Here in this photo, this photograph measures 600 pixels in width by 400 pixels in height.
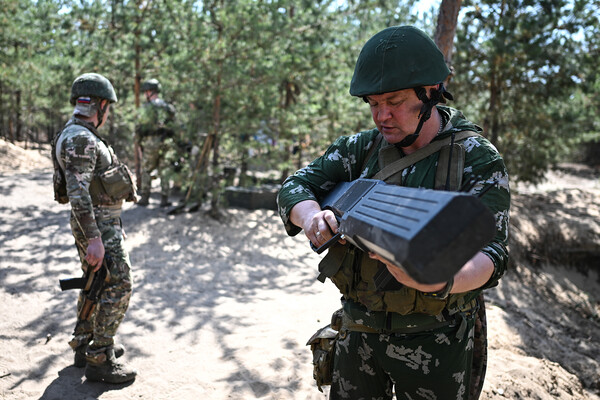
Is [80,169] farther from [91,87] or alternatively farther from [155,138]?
[155,138]

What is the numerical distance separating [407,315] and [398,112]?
72cm

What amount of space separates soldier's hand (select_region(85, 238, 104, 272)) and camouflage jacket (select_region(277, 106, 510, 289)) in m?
1.77

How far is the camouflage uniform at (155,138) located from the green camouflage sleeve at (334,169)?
21.4ft

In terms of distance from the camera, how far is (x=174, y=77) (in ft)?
26.1

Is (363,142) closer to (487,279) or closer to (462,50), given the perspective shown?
(487,279)

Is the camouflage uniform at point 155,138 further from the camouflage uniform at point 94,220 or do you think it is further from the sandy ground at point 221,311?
the camouflage uniform at point 94,220

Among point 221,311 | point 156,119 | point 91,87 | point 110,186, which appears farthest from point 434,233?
point 156,119

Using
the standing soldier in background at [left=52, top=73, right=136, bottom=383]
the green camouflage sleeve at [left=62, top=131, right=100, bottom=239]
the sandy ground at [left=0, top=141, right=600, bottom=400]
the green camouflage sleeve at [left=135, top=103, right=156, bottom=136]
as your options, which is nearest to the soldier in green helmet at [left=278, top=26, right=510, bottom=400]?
the sandy ground at [left=0, top=141, right=600, bottom=400]

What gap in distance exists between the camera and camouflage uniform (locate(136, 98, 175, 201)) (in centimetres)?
826

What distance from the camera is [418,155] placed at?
5.69 feet

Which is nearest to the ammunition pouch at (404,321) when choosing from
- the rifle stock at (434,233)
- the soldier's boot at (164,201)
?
the rifle stock at (434,233)

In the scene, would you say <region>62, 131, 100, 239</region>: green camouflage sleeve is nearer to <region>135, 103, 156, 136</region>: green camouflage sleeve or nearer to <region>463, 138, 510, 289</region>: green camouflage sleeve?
<region>463, 138, 510, 289</region>: green camouflage sleeve

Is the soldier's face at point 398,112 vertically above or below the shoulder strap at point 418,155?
above

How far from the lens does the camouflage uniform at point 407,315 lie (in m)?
1.64
